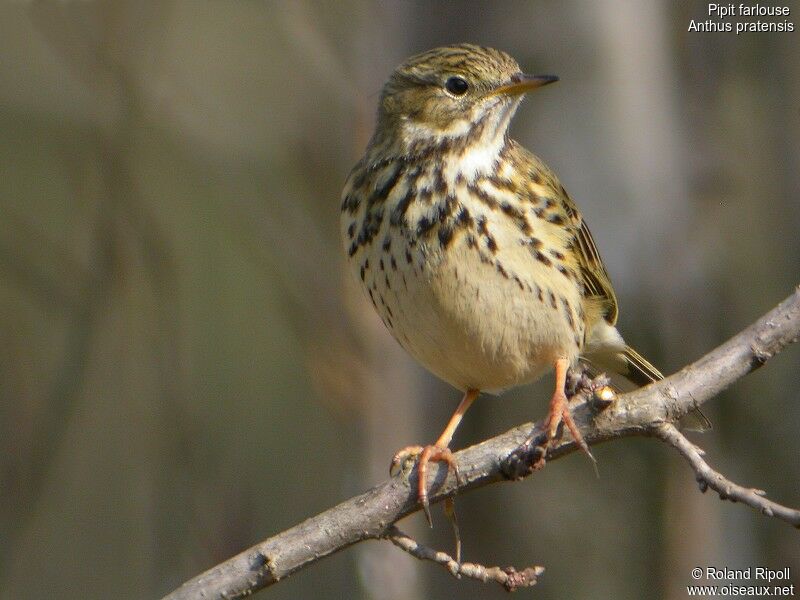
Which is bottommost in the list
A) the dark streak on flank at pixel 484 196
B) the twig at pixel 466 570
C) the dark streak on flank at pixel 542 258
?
the twig at pixel 466 570

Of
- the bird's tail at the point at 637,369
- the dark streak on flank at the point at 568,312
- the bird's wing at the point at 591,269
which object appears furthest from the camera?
the bird's tail at the point at 637,369

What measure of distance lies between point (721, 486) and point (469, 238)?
57.8 inches

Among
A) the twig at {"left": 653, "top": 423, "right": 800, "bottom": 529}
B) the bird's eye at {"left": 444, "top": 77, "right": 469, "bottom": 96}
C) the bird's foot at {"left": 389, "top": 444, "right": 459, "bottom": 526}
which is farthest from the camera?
the bird's eye at {"left": 444, "top": 77, "right": 469, "bottom": 96}

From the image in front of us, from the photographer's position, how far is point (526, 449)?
343cm

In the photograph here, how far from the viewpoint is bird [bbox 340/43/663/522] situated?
4.30 meters

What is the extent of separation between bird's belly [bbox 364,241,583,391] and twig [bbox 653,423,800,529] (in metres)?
1.08

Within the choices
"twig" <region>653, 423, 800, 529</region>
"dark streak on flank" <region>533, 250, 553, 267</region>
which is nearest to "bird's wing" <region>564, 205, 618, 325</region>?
"dark streak on flank" <region>533, 250, 553, 267</region>

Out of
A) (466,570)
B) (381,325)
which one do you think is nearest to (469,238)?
(466,570)

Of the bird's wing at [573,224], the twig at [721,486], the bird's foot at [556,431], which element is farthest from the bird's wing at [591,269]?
the twig at [721,486]

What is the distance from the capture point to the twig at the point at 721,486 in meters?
3.05

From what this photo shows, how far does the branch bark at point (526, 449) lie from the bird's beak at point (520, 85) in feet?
4.74

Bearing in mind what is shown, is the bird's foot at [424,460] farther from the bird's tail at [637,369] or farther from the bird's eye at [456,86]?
the bird's eye at [456,86]

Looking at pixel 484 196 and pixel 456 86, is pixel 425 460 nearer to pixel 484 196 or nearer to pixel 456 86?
pixel 484 196

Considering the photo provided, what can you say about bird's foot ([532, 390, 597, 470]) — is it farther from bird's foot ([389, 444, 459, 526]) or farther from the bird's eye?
the bird's eye
